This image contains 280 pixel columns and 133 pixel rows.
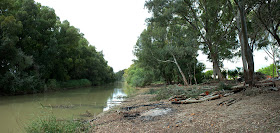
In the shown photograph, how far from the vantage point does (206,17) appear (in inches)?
706

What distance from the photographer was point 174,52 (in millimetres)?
22078

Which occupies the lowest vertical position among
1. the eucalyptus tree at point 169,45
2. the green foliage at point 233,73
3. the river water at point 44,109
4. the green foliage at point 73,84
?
the river water at point 44,109

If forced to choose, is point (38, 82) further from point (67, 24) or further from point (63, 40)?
point (67, 24)

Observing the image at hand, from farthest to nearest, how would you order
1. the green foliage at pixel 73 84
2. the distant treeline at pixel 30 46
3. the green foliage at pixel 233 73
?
the green foliage at pixel 73 84
the green foliage at pixel 233 73
the distant treeline at pixel 30 46

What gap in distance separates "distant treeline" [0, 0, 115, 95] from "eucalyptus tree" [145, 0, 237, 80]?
14.9m

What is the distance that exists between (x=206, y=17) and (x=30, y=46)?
2209 cm

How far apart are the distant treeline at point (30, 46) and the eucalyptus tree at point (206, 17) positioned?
1493cm

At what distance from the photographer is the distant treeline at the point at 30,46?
19.3 metres

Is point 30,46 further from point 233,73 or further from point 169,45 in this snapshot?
point 233,73

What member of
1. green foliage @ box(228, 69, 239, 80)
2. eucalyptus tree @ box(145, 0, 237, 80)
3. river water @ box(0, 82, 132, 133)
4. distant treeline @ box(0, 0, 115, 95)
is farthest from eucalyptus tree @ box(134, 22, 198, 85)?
distant treeline @ box(0, 0, 115, 95)

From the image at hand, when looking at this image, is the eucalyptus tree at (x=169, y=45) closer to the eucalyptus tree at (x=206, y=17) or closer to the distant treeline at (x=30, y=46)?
the eucalyptus tree at (x=206, y=17)

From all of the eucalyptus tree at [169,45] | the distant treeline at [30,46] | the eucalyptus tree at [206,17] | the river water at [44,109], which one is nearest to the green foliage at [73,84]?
the distant treeline at [30,46]

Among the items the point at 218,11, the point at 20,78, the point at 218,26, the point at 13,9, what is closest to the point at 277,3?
the point at 218,11

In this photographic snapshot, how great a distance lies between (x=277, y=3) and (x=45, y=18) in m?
26.6
